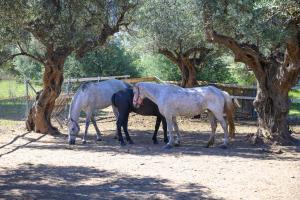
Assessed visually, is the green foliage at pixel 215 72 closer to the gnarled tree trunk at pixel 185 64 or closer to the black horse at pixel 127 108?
the gnarled tree trunk at pixel 185 64

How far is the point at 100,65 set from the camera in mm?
29188

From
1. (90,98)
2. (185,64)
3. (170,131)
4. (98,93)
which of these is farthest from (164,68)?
(170,131)

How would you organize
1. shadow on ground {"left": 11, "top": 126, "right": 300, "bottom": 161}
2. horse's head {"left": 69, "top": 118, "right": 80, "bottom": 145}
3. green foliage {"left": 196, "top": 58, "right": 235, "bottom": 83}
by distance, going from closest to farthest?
shadow on ground {"left": 11, "top": 126, "right": 300, "bottom": 161} < horse's head {"left": 69, "top": 118, "right": 80, "bottom": 145} < green foliage {"left": 196, "top": 58, "right": 235, "bottom": 83}

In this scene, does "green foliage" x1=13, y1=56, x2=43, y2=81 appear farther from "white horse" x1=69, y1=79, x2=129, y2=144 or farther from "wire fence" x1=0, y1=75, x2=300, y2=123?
"white horse" x1=69, y1=79, x2=129, y2=144

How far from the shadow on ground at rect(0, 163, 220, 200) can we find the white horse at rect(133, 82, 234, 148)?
337 cm

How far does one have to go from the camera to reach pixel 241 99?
774 inches

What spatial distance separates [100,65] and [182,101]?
17990 mm

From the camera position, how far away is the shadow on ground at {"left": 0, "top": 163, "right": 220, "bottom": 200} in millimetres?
6793

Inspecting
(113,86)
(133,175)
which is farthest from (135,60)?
(133,175)

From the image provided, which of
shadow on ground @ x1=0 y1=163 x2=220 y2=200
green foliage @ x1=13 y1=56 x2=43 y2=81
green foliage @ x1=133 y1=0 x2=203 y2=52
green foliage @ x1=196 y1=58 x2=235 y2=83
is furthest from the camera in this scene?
green foliage @ x1=13 y1=56 x2=43 y2=81

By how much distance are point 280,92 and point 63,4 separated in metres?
5.86

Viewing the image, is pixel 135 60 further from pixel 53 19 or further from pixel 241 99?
pixel 53 19

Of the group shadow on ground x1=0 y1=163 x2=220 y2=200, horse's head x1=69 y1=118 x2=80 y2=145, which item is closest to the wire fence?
horse's head x1=69 y1=118 x2=80 y2=145

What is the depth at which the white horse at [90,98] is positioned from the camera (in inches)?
504
